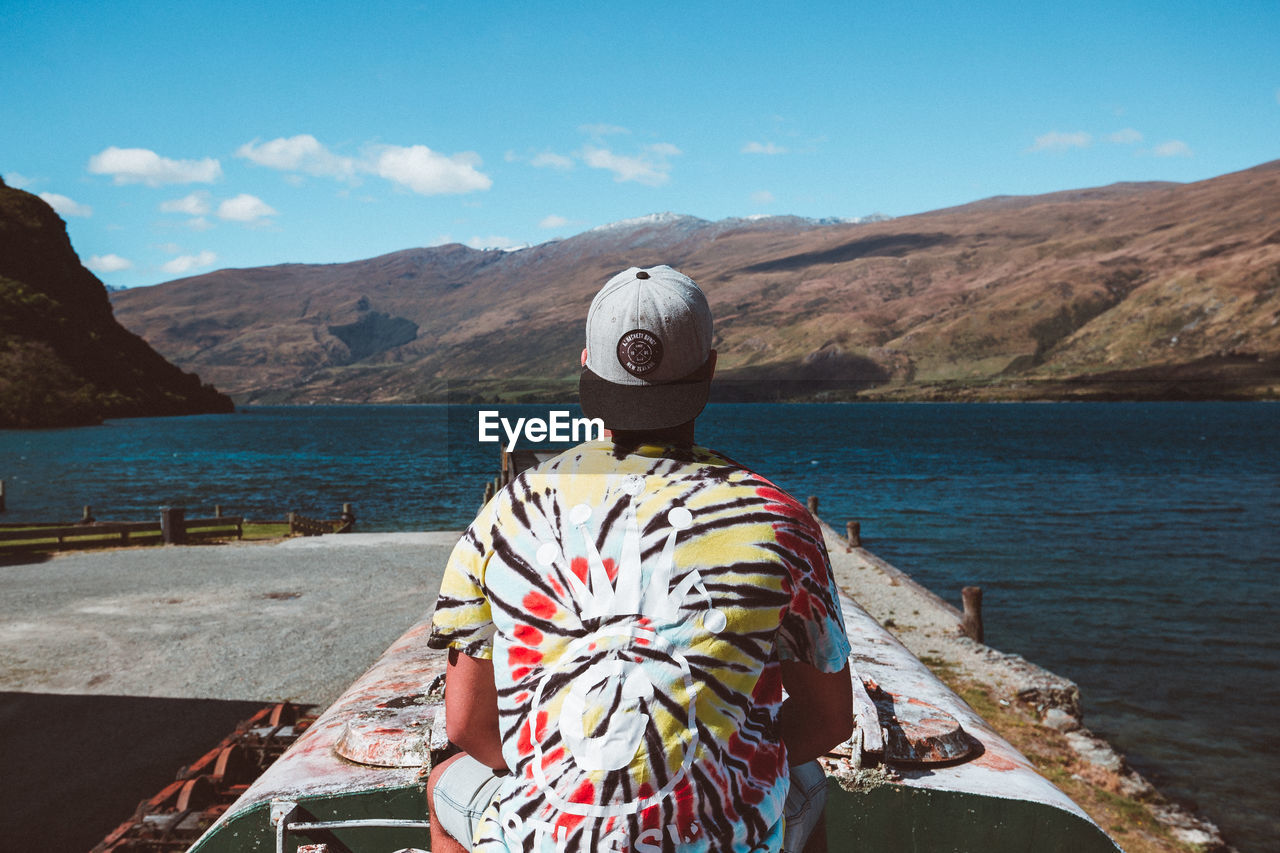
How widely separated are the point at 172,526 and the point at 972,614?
19086 millimetres

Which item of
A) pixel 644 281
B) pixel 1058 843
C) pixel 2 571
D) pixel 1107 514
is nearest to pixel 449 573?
pixel 644 281

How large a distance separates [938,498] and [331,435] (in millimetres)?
123173

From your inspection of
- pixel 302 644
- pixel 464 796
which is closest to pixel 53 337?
pixel 302 644

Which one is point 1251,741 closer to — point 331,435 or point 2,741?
point 2,741

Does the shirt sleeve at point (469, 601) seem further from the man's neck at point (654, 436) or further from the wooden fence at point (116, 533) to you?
the wooden fence at point (116, 533)

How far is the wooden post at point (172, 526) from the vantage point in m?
21.5

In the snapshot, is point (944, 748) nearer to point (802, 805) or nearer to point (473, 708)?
point (802, 805)

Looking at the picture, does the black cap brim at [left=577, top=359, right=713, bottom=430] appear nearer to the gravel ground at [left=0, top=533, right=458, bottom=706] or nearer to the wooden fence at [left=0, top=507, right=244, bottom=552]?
the gravel ground at [left=0, top=533, right=458, bottom=706]

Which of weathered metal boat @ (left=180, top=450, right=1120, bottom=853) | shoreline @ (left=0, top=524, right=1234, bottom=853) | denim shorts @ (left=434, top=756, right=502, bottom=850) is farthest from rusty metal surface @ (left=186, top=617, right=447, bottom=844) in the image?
shoreline @ (left=0, top=524, right=1234, bottom=853)

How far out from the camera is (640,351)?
1.67 metres

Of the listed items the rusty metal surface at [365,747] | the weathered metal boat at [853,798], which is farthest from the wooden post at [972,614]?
the rusty metal surface at [365,747]

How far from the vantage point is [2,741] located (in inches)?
343

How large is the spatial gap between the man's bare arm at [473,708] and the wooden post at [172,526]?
892 inches

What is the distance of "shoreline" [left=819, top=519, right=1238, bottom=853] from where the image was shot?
814 cm
